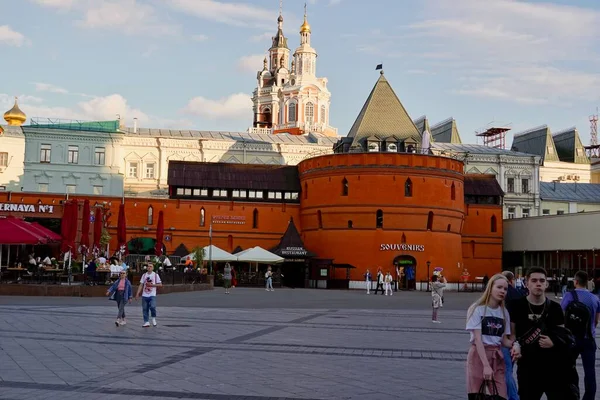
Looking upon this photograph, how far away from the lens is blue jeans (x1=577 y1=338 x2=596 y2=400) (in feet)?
31.3

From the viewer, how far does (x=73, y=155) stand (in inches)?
2901

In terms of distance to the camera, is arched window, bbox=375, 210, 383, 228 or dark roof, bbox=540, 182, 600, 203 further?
dark roof, bbox=540, 182, 600, 203

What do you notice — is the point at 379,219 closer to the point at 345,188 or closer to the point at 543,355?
the point at 345,188

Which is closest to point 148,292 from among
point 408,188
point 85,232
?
point 85,232

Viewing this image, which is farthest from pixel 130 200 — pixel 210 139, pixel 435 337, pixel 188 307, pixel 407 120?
pixel 435 337

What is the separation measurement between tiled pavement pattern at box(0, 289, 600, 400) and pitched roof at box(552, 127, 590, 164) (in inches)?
3531

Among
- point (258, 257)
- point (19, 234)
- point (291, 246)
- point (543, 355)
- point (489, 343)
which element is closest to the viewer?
point (543, 355)

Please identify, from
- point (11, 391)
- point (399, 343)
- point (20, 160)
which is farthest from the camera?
point (20, 160)

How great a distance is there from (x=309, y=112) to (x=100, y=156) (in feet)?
175

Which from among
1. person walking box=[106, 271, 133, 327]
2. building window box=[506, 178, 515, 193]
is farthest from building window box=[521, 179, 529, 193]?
person walking box=[106, 271, 133, 327]

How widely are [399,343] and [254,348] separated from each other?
11.7ft

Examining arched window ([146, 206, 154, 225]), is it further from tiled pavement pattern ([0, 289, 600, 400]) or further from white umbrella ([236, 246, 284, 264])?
tiled pavement pattern ([0, 289, 600, 400])

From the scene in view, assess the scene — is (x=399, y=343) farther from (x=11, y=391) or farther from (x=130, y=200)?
(x=130, y=200)

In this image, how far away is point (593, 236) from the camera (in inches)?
2441
